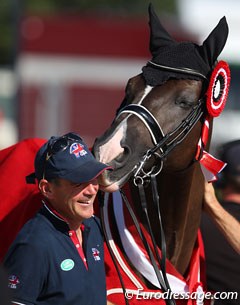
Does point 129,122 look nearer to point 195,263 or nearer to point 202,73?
point 202,73

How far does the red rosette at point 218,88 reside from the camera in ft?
13.6

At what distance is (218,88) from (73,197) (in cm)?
121

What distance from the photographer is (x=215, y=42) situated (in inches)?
163

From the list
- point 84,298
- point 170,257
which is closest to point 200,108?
point 170,257

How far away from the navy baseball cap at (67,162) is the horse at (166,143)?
1.41 ft

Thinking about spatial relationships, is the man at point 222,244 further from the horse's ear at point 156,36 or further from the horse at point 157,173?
the horse's ear at point 156,36

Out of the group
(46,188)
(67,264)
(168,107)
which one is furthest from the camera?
(168,107)

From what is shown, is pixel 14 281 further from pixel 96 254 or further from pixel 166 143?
pixel 166 143

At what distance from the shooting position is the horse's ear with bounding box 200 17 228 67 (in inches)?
163

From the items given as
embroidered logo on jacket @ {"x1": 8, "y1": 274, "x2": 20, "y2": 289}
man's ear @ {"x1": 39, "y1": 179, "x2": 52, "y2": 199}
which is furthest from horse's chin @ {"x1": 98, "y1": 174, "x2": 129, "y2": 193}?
embroidered logo on jacket @ {"x1": 8, "y1": 274, "x2": 20, "y2": 289}

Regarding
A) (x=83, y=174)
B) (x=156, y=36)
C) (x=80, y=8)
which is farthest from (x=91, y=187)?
(x=80, y=8)

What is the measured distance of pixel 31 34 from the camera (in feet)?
88.2

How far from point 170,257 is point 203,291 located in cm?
24

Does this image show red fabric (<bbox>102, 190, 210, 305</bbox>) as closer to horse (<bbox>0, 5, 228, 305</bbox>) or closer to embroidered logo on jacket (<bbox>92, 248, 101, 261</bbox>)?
horse (<bbox>0, 5, 228, 305</bbox>)
